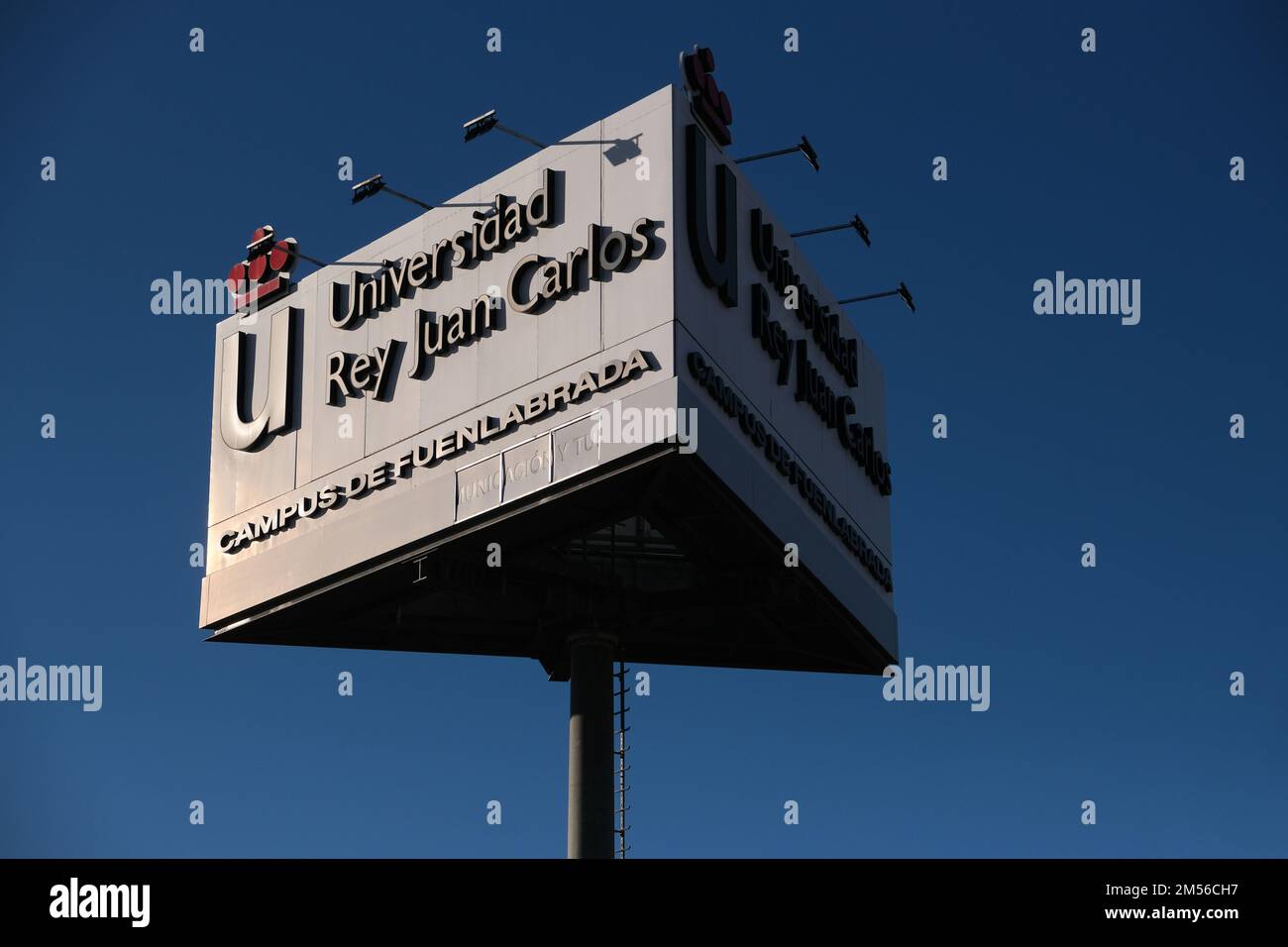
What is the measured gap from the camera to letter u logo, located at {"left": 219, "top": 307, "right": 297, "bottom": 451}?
5522cm

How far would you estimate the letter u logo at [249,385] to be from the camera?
55.2 m

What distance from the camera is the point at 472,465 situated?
49219 mm

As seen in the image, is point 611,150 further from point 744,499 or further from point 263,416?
point 263,416

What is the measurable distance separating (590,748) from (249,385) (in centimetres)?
1365

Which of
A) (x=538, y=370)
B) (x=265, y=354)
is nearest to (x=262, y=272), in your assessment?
(x=265, y=354)

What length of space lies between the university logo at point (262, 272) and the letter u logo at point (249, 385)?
85 centimetres

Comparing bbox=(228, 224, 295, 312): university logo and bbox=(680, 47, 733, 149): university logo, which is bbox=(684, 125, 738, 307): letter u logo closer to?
bbox=(680, 47, 733, 149): university logo

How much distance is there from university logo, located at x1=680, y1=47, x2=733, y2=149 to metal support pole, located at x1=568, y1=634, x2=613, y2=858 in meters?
14.0

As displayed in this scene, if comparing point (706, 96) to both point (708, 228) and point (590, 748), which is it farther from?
point (590, 748)

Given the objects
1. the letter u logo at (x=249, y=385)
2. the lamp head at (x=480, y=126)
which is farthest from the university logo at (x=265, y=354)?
the lamp head at (x=480, y=126)

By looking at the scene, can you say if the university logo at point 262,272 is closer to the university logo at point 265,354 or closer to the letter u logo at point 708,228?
the university logo at point 265,354

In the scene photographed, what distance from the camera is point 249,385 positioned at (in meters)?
56.7

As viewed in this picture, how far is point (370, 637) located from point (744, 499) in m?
13.7
